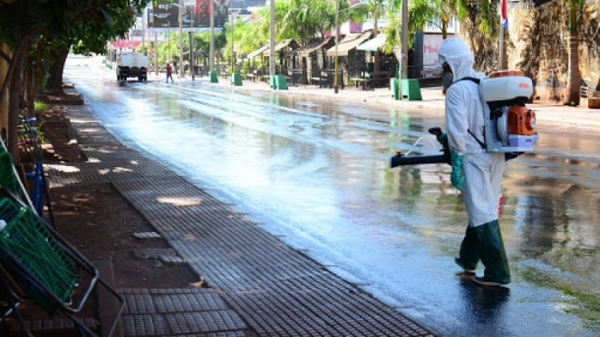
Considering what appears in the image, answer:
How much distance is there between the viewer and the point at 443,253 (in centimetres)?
840

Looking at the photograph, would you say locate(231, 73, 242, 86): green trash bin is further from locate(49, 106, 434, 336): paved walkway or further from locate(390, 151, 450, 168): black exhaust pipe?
locate(390, 151, 450, 168): black exhaust pipe

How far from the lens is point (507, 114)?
701 centimetres

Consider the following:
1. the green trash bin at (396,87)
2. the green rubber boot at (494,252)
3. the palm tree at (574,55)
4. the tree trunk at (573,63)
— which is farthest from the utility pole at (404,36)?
the green rubber boot at (494,252)

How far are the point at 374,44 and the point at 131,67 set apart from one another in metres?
29.8

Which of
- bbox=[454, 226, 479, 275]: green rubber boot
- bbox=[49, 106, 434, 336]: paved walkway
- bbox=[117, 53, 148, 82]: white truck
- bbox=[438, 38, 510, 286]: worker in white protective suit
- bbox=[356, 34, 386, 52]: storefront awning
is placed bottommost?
bbox=[49, 106, 434, 336]: paved walkway

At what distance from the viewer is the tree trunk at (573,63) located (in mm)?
29531

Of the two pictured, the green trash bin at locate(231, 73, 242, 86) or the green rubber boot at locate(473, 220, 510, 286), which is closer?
the green rubber boot at locate(473, 220, 510, 286)

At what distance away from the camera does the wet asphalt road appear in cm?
669

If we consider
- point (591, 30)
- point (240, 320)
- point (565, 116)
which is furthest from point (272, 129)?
point (240, 320)

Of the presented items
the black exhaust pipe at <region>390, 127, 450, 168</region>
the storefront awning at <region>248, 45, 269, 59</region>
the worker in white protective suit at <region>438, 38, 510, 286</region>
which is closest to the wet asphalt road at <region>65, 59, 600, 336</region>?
the black exhaust pipe at <region>390, 127, 450, 168</region>

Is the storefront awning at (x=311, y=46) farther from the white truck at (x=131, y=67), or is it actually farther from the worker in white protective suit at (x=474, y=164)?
the worker in white protective suit at (x=474, y=164)

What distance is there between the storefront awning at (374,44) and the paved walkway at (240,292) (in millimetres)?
42195

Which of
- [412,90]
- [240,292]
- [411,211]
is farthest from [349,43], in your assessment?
[240,292]

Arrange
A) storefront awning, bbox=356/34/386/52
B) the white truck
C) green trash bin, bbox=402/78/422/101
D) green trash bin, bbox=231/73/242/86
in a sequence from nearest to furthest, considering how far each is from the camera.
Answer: green trash bin, bbox=402/78/422/101 < storefront awning, bbox=356/34/386/52 < green trash bin, bbox=231/73/242/86 < the white truck
